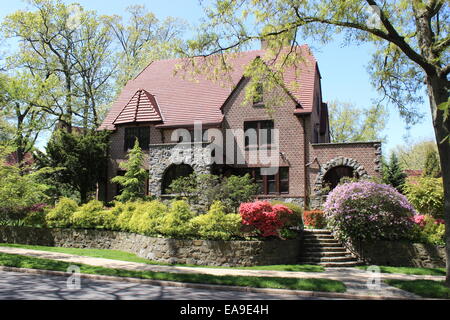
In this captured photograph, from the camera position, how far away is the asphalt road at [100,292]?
27.7 ft

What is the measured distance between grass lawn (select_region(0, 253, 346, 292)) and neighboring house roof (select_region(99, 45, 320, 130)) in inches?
540

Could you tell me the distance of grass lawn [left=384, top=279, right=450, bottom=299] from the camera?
376 inches

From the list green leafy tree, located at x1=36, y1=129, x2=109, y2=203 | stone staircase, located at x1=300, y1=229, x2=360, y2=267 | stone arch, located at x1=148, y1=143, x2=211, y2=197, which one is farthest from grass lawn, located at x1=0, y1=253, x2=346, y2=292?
green leafy tree, located at x1=36, y1=129, x2=109, y2=203

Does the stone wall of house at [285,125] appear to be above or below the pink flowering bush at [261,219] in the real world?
above

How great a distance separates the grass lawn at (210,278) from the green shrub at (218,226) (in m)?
3.48

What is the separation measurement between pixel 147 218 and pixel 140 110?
1169 centimetres

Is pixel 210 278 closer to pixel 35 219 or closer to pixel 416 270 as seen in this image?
pixel 416 270

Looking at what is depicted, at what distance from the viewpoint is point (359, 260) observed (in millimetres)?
15883

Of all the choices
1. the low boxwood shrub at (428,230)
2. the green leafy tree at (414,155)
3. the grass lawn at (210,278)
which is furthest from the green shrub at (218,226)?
the green leafy tree at (414,155)

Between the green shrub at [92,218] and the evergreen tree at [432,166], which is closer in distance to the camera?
the green shrub at [92,218]

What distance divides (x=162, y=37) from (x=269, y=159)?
21823 mm

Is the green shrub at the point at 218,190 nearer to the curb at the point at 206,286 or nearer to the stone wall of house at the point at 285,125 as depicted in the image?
the stone wall of house at the point at 285,125
